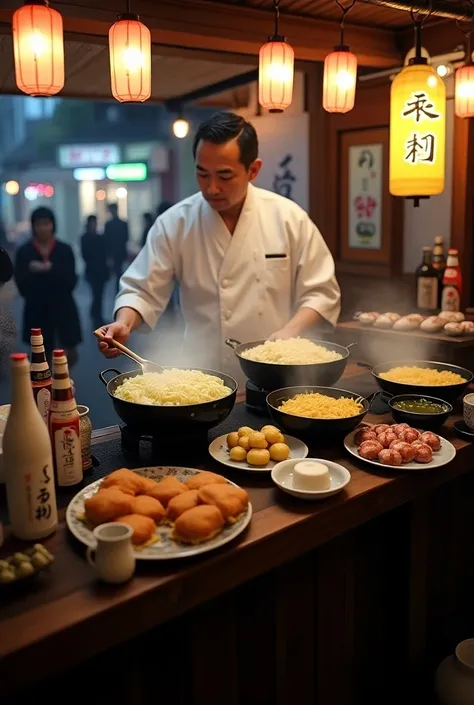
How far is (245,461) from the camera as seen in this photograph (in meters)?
2.26

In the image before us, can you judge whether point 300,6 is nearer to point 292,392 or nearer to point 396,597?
point 292,392

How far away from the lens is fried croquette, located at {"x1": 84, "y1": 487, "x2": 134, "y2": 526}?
173 centimetres

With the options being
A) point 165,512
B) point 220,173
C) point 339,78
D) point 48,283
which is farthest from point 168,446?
point 48,283

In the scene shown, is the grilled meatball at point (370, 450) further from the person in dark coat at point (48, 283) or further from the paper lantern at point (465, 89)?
the person in dark coat at point (48, 283)

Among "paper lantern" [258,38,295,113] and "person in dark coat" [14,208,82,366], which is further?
"person in dark coat" [14,208,82,366]

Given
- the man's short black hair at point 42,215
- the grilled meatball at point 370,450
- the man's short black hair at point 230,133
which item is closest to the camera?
the grilled meatball at point 370,450

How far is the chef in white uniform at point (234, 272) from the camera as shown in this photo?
3842 mm

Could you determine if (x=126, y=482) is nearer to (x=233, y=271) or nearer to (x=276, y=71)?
(x=233, y=271)

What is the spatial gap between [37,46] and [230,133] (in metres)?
1.05

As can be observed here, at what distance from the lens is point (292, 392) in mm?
2672

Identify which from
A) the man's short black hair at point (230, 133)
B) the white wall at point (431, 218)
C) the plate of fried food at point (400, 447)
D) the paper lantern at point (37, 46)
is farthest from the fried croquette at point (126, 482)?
the white wall at point (431, 218)

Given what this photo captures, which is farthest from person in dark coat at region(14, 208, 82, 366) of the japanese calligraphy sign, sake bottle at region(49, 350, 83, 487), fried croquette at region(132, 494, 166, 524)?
fried croquette at region(132, 494, 166, 524)

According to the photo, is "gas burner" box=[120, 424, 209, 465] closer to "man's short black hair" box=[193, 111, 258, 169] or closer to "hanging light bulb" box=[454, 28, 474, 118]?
"man's short black hair" box=[193, 111, 258, 169]

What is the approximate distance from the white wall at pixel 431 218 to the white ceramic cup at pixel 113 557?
4.42 meters
